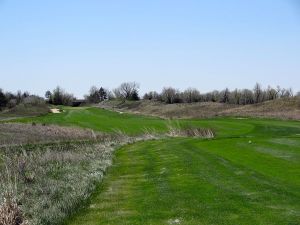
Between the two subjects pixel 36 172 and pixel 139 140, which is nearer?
pixel 36 172

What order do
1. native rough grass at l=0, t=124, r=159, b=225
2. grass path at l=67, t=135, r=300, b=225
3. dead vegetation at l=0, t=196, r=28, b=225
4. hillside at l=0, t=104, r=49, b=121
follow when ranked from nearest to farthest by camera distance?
grass path at l=67, t=135, r=300, b=225
dead vegetation at l=0, t=196, r=28, b=225
native rough grass at l=0, t=124, r=159, b=225
hillside at l=0, t=104, r=49, b=121

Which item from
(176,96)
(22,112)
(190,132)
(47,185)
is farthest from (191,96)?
(47,185)

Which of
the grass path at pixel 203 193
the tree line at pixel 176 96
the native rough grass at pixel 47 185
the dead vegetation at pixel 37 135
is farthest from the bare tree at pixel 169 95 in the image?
the grass path at pixel 203 193

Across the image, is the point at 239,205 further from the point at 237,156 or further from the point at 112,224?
the point at 237,156

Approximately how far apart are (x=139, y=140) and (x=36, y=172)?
20.2 meters

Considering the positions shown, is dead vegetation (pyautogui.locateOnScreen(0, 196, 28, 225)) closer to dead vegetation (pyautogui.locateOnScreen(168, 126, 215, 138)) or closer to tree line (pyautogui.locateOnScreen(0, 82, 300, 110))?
dead vegetation (pyautogui.locateOnScreen(168, 126, 215, 138))

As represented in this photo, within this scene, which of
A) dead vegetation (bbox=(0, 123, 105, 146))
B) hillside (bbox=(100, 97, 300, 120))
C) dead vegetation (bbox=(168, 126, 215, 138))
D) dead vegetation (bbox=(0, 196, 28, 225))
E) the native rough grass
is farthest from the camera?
hillside (bbox=(100, 97, 300, 120))

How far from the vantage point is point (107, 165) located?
2141cm

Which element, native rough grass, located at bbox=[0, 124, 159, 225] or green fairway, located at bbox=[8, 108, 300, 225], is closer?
green fairway, located at bbox=[8, 108, 300, 225]

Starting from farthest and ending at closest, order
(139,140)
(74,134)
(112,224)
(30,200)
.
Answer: (74,134), (139,140), (30,200), (112,224)

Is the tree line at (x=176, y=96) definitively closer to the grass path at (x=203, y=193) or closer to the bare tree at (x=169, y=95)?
the bare tree at (x=169, y=95)

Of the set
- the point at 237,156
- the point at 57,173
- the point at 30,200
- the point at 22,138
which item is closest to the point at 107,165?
the point at 57,173

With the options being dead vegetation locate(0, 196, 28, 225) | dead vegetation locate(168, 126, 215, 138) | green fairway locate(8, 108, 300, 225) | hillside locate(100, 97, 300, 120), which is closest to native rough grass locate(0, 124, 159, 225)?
dead vegetation locate(0, 196, 28, 225)

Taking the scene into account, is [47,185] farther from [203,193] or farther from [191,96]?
[191,96]
